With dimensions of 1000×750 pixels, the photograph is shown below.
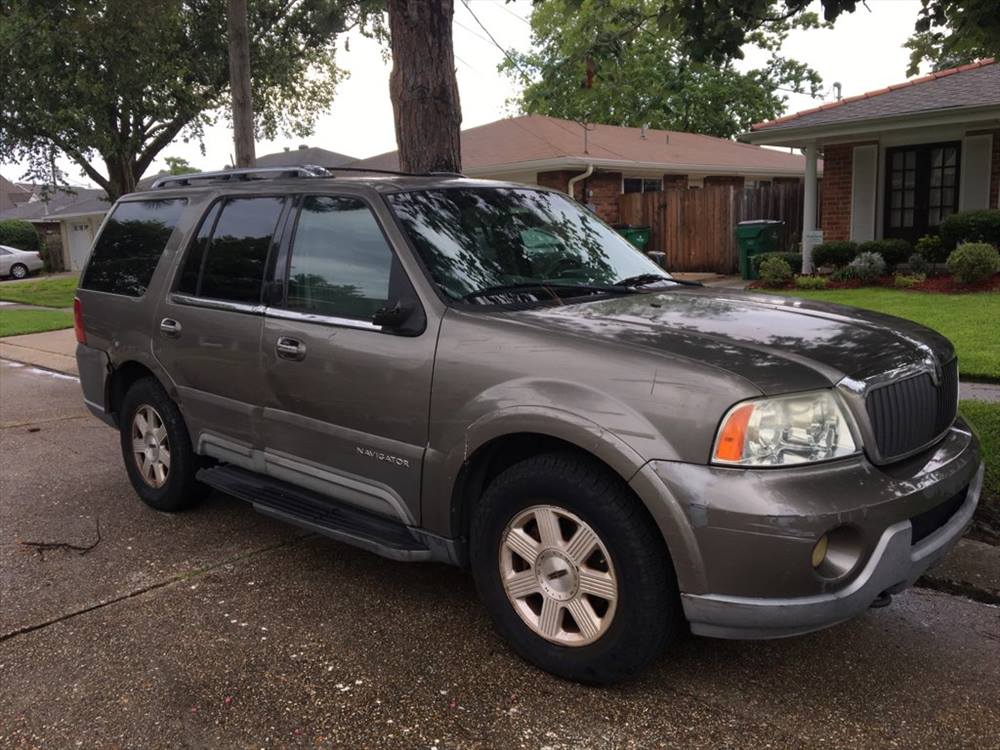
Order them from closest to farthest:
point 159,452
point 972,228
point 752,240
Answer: point 159,452 < point 972,228 < point 752,240

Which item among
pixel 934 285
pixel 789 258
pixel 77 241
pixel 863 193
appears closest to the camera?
pixel 934 285

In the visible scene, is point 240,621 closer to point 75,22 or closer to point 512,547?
point 512,547

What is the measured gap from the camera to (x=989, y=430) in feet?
17.7

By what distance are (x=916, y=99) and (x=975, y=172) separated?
1591mm

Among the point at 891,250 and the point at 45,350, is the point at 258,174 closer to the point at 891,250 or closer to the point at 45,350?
the point at 45,350

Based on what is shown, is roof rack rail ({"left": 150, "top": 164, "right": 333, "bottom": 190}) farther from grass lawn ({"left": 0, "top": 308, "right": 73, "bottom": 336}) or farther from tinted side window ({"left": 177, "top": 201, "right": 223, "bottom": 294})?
grass lawn ({"left": 0, "top": 308, "right": 73, "bottom": 336})

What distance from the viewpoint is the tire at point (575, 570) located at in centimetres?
286

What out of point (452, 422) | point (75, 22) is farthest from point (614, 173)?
point (452, 422)

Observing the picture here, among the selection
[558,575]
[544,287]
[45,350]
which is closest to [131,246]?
[544,287]

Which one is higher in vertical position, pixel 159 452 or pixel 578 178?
pixel 578 178

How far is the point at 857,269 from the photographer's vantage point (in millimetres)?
13906

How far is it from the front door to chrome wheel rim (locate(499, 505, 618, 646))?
54 centimetres

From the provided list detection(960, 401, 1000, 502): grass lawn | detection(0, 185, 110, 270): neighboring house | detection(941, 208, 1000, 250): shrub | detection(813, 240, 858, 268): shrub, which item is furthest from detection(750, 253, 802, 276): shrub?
detection(0, 185, 110, 270): neighboring house

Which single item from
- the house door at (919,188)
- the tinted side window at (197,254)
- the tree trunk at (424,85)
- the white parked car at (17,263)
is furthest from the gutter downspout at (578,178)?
the white parked car at (17,263)
